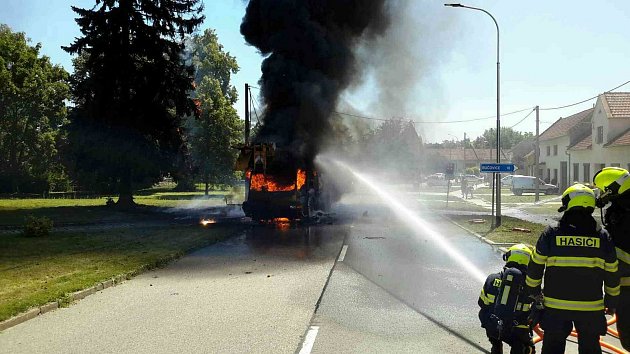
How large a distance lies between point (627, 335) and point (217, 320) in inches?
171

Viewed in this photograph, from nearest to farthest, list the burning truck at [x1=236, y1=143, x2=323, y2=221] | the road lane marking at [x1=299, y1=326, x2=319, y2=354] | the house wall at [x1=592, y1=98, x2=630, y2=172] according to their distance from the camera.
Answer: the road lane marking at [x1=299, y1=326, x2=319, y2=354]
the burning truck at [x1=236, y1=143, x2=323, y2=221]
the house wall at [x1=592, y1=98, x2=630, y2=172]

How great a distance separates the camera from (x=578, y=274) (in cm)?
391

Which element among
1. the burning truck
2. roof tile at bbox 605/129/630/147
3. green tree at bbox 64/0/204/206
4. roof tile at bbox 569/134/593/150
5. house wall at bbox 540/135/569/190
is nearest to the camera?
the burning truck

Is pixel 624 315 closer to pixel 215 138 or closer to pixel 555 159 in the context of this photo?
pixel 215 138

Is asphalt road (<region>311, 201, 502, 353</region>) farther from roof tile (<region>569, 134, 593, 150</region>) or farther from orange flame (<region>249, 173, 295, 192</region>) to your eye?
roof tile (<region>569, 134, 593, 150</region>)

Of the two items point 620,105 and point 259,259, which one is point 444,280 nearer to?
point 259,259

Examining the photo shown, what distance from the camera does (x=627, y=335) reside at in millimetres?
4168

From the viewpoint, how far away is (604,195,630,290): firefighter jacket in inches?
163

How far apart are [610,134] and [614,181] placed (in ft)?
115

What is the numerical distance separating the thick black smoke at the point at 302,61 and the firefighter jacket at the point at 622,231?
16372 mm

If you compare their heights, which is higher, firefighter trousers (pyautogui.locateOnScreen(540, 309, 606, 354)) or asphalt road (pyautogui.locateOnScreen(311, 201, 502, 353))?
firefighter trousers (pyautogui.locateOnScreen(540, 309, 606, 354))

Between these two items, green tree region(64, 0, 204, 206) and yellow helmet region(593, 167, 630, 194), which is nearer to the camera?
yellow helmet region(593, 167, 630, 194)

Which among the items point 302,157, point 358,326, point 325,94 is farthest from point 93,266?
point 325,94

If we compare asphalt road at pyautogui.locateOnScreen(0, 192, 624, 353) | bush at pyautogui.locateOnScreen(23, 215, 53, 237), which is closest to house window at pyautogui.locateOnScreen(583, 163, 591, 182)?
asphalt road at pyautogui.locateOnScreen(0, 192, 624, 353)
